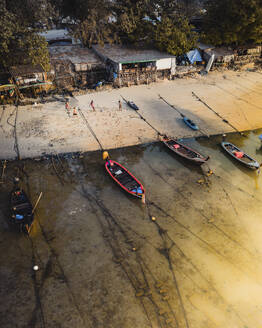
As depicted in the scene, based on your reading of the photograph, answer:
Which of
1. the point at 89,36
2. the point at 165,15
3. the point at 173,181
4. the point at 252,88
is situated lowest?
the point at 173,181

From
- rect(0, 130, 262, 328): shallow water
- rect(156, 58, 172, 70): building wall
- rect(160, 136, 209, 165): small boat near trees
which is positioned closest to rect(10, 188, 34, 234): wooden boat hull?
rect(0, 130, 262, 328): shallow water

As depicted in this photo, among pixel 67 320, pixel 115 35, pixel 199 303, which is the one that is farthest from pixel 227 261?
pixel 115 35

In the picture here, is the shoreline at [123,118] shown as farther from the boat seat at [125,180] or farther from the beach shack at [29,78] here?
the boat seat at [125,180]

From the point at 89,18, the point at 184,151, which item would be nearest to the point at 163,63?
the point at 89,18

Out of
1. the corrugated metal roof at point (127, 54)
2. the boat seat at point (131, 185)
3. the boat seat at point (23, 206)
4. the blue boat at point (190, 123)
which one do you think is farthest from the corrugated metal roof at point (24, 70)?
the boat seat at point (131, 185)

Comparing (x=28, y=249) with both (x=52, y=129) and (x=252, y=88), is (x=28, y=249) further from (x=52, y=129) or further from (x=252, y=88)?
(x=252, y=88)

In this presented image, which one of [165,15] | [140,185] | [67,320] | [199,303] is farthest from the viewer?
[165,15]

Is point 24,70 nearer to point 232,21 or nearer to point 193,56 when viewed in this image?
point 193,56
